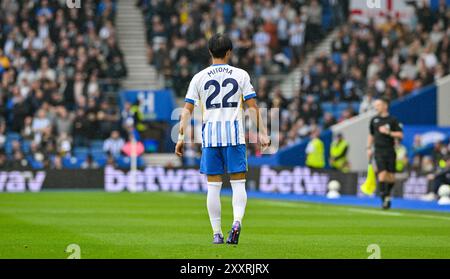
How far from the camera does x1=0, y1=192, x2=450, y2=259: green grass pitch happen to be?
38.9 feet

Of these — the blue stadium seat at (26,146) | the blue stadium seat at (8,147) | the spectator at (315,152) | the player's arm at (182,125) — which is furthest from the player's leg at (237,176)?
the blue stadium seat at (8,147)

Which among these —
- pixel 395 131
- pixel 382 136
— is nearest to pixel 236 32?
pixel 382 136

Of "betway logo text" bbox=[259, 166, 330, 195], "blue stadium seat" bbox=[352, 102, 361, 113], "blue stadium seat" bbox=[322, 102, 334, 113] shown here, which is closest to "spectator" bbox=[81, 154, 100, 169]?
"betway logo text" bbox=[259, 166, 330, 195]

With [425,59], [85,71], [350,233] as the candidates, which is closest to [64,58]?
[85,71]

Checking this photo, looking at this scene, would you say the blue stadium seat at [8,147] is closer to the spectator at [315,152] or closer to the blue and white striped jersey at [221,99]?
the spectator at [315,152]

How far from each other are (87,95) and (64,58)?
1939 millimetres

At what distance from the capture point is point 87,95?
3762 cm

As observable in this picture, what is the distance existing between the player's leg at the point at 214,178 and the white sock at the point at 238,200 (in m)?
0.19

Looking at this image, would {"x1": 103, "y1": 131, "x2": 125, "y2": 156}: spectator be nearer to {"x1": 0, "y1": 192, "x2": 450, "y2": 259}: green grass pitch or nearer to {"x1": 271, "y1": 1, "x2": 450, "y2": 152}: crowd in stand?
{"x1": 271, "y1": 1, "x2": 450, "y2": 152}: crowd in stand

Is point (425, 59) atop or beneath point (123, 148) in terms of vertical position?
atop

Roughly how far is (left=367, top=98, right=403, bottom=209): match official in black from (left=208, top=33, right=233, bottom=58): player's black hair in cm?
1003

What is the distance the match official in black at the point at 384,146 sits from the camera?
73.2 ft

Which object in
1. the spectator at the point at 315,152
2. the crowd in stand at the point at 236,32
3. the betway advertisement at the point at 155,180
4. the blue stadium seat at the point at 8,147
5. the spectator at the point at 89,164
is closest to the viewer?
the betway advertisement at the point at 155,180
